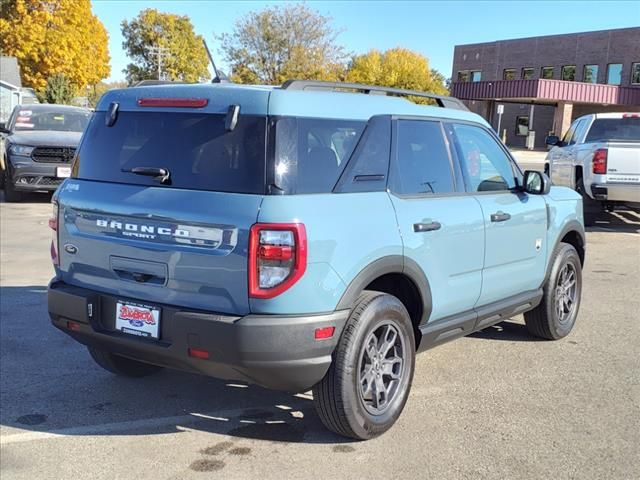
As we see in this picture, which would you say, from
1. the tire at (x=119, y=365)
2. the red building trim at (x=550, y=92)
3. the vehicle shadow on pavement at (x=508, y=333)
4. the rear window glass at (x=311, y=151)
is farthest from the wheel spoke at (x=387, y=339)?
the red building trim at (x=550, y=92)

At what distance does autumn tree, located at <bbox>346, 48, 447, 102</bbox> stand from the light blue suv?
150ft

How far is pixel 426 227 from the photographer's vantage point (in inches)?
158

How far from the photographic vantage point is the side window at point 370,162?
3.66 m

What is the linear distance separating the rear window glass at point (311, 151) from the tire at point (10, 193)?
11.0m

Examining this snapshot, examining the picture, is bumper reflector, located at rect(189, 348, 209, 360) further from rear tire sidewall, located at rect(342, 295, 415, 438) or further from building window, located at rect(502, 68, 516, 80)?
building window, located at rect(502, 68, 516, 80)

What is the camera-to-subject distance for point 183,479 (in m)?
3.36

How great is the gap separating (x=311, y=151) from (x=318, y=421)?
5.35ft

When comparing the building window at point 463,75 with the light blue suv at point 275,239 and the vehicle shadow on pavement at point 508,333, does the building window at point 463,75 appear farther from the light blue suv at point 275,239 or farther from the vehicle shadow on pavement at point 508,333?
the light blue suv at point 275,239

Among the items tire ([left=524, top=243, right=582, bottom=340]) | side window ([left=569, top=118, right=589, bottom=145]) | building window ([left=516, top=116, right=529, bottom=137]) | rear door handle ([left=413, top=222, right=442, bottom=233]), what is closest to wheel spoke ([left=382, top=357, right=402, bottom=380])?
rear door handle ([left=413, top=222, right=442, bottom=233])

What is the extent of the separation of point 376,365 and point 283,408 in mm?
760

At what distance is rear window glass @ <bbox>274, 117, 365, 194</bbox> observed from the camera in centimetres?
335

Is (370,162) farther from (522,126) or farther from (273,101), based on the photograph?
(522,126)

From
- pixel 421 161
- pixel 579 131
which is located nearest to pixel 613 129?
pixel 579 131

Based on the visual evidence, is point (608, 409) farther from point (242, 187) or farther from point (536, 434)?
point (242, 187)
